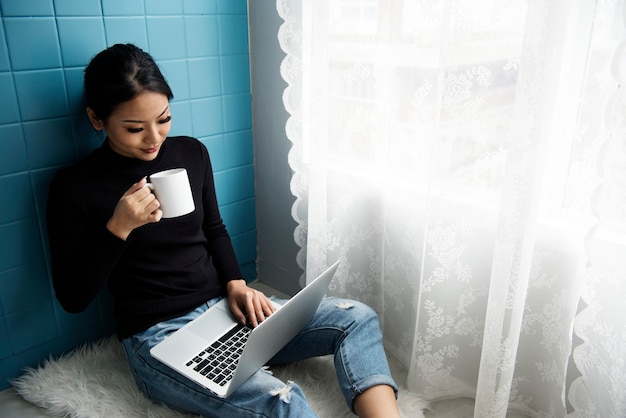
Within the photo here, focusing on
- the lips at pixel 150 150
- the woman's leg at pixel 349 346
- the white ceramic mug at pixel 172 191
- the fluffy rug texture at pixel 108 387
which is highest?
the lips at pixel 150 150

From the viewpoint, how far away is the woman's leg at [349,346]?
4.13 feet

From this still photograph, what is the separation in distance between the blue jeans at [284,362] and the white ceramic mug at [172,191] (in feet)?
1.20

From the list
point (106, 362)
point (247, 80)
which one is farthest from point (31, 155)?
point (247, 80)

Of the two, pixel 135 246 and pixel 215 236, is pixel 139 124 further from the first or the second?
pixel 215 236

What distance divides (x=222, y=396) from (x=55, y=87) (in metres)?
0.88

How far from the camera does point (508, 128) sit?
1.14 m

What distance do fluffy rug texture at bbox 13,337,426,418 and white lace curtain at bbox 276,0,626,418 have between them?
0.23 metres

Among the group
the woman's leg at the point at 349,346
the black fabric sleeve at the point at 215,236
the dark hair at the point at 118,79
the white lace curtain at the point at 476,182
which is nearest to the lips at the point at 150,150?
the dark hair at the point at 118,79

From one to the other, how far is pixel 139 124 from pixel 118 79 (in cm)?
11

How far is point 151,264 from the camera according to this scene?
1376mm

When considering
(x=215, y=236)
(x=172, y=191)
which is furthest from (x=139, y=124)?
(x=215, y=236)

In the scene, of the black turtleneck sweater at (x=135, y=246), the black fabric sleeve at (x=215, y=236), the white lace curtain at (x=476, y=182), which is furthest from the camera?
the black fabric sleeve at (x=215, y=236)

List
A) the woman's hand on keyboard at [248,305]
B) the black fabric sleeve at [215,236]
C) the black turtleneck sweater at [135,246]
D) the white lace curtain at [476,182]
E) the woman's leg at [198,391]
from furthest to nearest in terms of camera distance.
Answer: the black fabric sleeve at [215,236]
the woman's hand on keyboard at [248,305]
the black turtleneck sweater at [135,246]
the woman's leg at [198,391]
the white lace curtain at [476,182]

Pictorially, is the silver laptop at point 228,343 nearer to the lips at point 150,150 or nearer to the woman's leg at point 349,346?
the woman's leg at point 349,346
